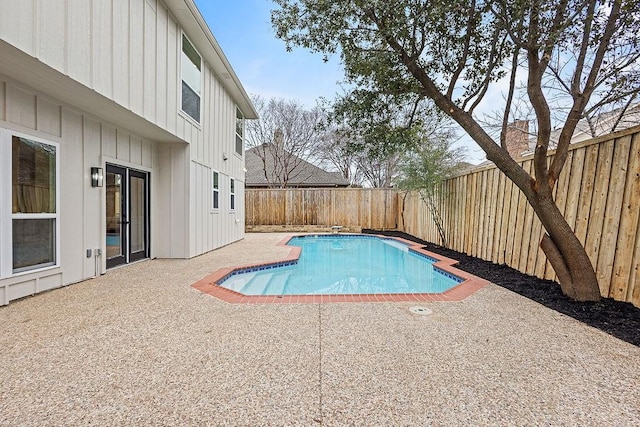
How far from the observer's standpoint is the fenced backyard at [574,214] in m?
3.61

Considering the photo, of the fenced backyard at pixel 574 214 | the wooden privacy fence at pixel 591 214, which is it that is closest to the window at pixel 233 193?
the fenced backyard at pixel 574 214

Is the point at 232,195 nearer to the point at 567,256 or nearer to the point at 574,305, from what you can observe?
the point at 567,256

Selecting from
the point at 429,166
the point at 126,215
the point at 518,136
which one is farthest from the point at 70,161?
the point at 518,136

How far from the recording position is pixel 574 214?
171 inches

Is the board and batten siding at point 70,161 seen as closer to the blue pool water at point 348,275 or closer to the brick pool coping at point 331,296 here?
the brick pool coping at point 331,296

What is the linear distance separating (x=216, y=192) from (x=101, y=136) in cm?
373

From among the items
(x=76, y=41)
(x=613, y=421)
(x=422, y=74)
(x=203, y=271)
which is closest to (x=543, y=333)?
(x=613, y=421)

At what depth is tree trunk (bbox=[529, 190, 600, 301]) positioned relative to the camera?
3.81 meters

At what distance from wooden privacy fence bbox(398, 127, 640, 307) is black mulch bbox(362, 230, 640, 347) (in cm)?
16

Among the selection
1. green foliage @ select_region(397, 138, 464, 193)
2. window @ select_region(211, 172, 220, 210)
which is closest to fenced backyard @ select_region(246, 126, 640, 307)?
green foliage @ select_region(397, 138, 464, 193)

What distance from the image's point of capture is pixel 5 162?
12.4 feet

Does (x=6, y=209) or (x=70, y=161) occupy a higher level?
(x=70, y=161)

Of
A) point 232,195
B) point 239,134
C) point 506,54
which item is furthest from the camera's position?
point 239,134

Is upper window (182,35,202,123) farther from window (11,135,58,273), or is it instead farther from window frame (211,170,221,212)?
window (11,135,58,273)
